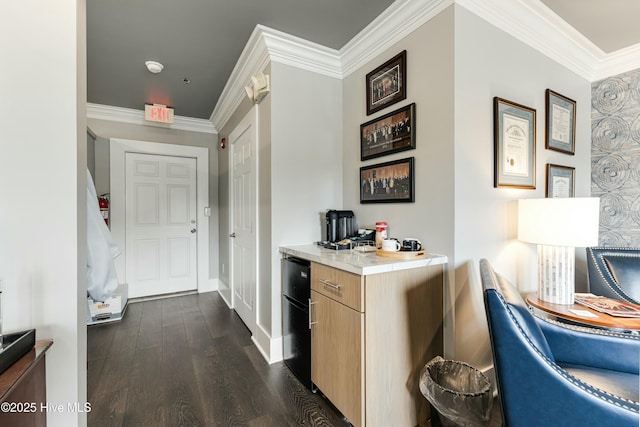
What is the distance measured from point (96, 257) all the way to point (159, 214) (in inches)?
100

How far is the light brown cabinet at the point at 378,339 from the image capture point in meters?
1.31

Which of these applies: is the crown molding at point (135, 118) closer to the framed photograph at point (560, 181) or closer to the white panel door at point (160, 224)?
the white panel door at point (160, 224)

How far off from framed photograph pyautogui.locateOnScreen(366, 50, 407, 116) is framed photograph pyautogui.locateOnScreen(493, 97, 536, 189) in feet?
1.98

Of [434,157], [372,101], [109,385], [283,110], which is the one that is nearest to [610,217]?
[434,157]

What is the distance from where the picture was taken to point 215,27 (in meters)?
2.02

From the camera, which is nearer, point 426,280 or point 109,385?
point 426,280

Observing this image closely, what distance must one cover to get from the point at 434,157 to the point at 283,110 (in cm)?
121

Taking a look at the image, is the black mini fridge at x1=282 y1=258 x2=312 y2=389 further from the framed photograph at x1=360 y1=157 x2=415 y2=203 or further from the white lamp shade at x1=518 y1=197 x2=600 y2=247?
the white lamp shade at x1=518 y1=197 x2=600 y2=247

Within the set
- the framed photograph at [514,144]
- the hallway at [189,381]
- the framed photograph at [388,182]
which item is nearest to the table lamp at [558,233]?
the framed photograph at [514,144]

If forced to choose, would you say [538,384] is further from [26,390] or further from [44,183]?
[44,183]

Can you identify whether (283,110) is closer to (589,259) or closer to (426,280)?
(426,280)

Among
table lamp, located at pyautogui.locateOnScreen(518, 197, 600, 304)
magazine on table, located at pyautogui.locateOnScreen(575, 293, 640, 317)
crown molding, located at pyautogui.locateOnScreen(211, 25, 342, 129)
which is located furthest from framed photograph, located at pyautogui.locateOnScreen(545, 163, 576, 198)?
crown molding, located at pyautogui.locateOnScreen(211, 25, 342, 129)

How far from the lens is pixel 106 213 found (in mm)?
3402

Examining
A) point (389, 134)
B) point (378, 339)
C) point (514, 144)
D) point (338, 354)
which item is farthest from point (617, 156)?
point (338, 354)
